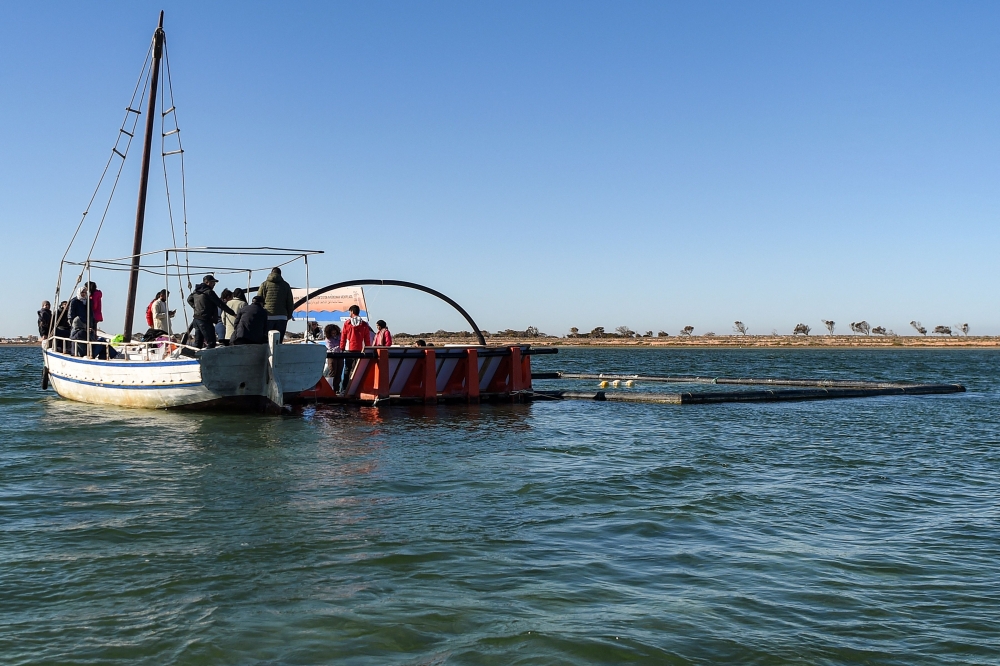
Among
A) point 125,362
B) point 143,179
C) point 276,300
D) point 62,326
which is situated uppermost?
point 143,179

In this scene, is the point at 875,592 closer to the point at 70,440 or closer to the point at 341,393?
the point at 70,440

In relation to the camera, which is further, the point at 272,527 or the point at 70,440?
the point at 70,440

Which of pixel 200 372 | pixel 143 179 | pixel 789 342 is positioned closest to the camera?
pixel 200 372

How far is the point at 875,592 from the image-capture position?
17.5ft

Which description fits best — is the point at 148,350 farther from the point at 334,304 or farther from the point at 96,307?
the point at 334,304

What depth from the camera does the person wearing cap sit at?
1580cm

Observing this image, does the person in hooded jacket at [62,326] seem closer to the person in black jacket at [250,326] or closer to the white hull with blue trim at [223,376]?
the white hull with blue trim at [223,376]

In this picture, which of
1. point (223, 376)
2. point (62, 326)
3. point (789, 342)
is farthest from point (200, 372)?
point (789, 342)

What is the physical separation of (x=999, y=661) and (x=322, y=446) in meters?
9.33

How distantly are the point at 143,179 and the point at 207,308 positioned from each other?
9.07 meters

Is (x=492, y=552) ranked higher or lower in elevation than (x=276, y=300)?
lower

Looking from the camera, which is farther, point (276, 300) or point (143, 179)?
point (143, 179)

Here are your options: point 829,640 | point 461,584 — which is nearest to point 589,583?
point 461,584

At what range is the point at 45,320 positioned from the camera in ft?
73.4
